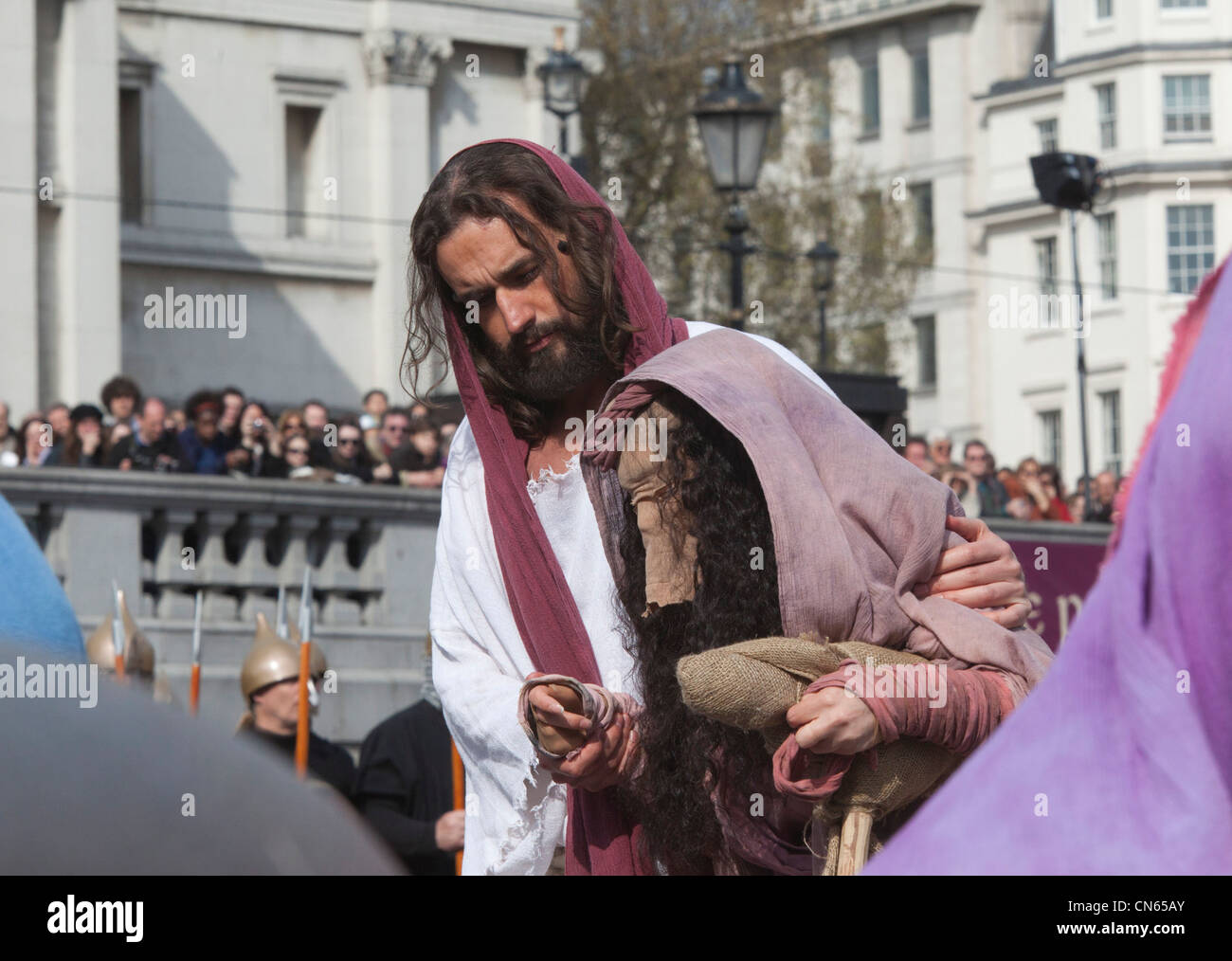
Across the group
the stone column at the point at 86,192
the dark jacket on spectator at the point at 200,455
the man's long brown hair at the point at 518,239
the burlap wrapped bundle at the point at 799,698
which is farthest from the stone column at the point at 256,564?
the stone column at the point at 86,192

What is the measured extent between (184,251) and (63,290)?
3567 millimetres

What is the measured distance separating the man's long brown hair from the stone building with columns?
24.3 metres

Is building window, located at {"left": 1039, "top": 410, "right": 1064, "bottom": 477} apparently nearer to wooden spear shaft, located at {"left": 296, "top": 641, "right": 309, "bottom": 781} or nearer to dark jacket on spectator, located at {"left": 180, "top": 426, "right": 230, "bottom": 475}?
dark jacket on spectator, located at {"left": 180, "top": 426, "right": 230, "bottom": 475}

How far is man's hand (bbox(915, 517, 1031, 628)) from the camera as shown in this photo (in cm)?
287

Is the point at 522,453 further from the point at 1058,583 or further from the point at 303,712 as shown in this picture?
the point at 1058,583

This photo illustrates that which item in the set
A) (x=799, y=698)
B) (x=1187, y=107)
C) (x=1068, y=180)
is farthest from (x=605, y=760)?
(x=1187, y=107)

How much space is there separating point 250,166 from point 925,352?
100 feet

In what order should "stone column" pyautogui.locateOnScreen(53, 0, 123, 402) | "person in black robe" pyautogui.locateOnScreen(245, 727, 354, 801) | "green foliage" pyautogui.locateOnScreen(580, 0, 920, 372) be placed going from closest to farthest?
"person in black robe" pyautogui.locateOnScreen(245, 727, 354, 801)
"stone column" pyautogui.locateOnScreen(53, 0, 123, 402)
"green foliage" pyautogui.locateOnScreen(580, 0, 920, 372)

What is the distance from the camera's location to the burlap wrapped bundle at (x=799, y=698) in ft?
8.61

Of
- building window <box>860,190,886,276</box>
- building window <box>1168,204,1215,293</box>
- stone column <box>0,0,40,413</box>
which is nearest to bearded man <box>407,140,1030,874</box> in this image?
stone column <box>0,0,40,413</box>

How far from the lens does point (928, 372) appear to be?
2354 inches
